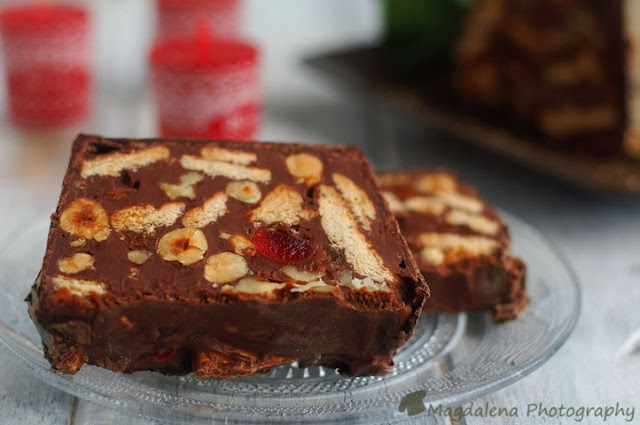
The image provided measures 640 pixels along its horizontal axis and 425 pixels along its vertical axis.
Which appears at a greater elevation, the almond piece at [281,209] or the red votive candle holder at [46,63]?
the almond piece at [281,209]

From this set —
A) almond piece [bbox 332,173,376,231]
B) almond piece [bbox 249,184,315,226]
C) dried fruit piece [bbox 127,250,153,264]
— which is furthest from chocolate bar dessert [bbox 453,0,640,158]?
dried fruit piece [bbox 127,250,153,264]

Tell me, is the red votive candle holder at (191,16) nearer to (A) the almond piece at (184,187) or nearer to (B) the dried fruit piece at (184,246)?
(A) the almond piece at (184,187)

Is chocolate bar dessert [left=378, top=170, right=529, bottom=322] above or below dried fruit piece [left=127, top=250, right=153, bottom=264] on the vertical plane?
below

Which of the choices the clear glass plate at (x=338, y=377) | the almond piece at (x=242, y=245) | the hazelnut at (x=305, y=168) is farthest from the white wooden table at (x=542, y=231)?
the hazelnut at (x=305, y=168)

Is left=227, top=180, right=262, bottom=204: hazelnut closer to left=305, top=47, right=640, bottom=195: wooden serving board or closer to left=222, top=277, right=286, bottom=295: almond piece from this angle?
left=222, top=277, right=286, bottom=295: almond piece

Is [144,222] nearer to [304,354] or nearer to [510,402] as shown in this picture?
[304,354]

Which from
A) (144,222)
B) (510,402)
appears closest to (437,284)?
(510,402)

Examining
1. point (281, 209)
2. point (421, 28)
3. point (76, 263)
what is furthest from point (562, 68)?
point (76, 263)
